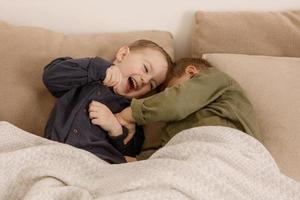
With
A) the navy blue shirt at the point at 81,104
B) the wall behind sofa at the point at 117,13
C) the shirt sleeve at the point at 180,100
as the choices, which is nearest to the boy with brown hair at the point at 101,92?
the navy blue shirt at the point at 81,104

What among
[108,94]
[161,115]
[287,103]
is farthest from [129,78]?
[287,103]

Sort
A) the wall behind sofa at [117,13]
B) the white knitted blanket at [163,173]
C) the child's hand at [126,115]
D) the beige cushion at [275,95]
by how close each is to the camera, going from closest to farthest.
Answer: the white knitted blanket at [163,173], the beige cushion at [275,95], the child's hand at [126,115], the wall behind sofa at [117,13]

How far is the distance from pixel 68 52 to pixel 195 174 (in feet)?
2.20

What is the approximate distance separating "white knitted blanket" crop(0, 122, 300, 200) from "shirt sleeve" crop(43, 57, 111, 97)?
23 centimetres

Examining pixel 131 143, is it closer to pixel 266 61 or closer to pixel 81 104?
pixel 81 104

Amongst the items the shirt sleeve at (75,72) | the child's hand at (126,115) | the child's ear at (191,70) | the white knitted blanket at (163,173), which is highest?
the shirt sleeve at (75,72)

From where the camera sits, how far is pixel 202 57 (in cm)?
151

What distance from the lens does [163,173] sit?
0.98 meters

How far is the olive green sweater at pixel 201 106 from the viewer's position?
4.15 ft

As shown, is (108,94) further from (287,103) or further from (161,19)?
(287,103)

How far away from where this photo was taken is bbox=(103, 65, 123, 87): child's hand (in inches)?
52.6

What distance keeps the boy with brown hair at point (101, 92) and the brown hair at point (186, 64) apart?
2 cm

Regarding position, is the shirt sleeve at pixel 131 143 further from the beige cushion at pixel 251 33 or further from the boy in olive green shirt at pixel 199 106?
the beige cushion at pixel 251 33

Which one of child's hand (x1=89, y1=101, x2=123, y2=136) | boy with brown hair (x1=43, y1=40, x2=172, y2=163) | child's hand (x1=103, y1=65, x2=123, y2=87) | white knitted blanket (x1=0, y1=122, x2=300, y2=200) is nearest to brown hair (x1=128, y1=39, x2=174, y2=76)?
boy with brown hair (x1=43, y1=40, x2=172, y2=163)
